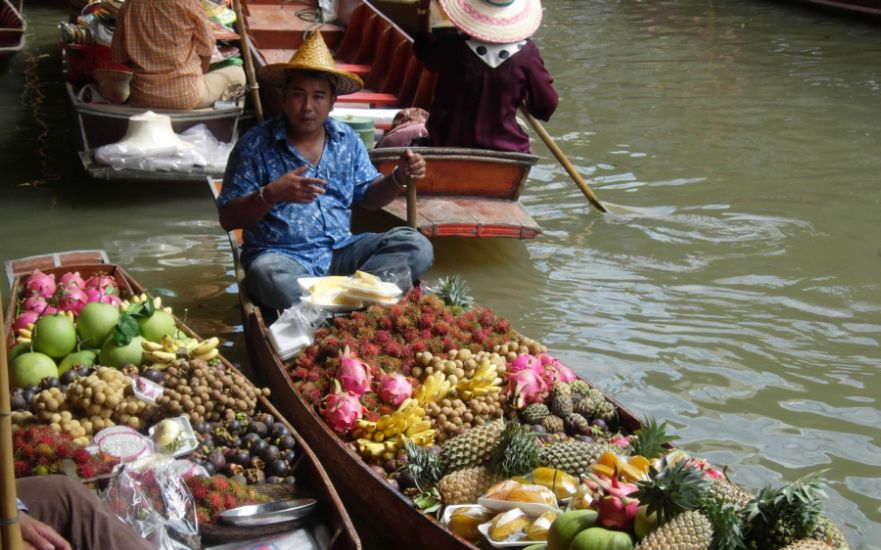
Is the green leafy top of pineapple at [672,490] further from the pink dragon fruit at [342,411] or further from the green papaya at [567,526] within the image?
the pink dragon fruit at [342,411]

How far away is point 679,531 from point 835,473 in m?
1.68

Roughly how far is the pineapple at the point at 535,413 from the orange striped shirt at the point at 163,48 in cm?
390

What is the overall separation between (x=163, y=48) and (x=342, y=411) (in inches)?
149

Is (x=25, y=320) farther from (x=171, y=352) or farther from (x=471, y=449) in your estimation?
(x=471, y=449)

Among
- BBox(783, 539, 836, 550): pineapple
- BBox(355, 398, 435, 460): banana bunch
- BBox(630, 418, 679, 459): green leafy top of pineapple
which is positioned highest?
BBox(783, 539, 836, 550): pineapple

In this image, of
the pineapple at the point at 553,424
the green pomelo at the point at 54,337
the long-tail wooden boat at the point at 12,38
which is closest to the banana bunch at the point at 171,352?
the green pomelo at the point at 54,337

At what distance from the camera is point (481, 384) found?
11.6ft

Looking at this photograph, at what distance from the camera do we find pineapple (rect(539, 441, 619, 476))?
120 inches

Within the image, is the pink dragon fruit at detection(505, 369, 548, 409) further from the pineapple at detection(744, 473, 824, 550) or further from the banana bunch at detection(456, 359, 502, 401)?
the pineapple at detection(744, 473, 824, 550)

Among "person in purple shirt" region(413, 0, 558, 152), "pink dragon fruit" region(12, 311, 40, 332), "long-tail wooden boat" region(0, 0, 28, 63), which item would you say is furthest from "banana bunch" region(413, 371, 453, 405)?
"long-tail wooden boat" region(0, 0, 28, 63)

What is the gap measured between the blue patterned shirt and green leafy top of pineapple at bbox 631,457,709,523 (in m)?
2.16

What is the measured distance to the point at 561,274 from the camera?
571 cm

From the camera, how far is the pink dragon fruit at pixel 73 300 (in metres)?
4.01

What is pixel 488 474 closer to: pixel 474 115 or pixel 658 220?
pixel 474 115
